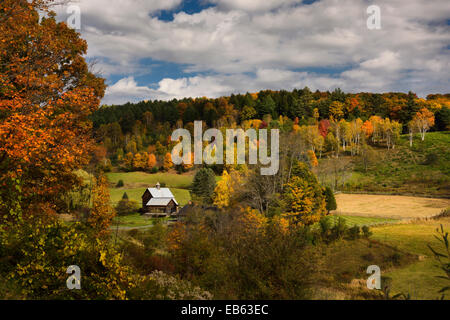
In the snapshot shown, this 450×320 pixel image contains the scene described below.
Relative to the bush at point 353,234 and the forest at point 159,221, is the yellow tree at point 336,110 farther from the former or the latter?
the bush at point 353,234

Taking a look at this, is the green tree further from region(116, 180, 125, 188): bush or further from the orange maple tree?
the orange maple tree

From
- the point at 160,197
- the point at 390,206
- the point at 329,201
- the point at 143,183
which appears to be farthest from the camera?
the point at 143,183

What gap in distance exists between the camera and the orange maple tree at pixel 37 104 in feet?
27.7

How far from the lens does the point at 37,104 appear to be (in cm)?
977

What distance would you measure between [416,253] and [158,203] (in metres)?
43.4

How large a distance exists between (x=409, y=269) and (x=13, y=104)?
2299cm

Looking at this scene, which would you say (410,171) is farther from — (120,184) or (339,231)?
(120,184)

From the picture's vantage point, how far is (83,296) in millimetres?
6953

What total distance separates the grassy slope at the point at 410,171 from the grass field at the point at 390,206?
436 centimetres

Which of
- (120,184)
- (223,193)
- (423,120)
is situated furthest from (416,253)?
(423,120)

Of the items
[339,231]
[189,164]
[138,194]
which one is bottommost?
[138,194]

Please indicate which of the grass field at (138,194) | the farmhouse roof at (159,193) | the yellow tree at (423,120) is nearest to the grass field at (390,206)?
the grass field at (138,194)

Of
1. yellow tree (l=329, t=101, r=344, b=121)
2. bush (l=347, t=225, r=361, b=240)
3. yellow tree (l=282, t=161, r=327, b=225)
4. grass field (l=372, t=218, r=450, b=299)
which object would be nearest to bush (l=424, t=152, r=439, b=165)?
grass field (l=372, t=218, r=450, b=299)
